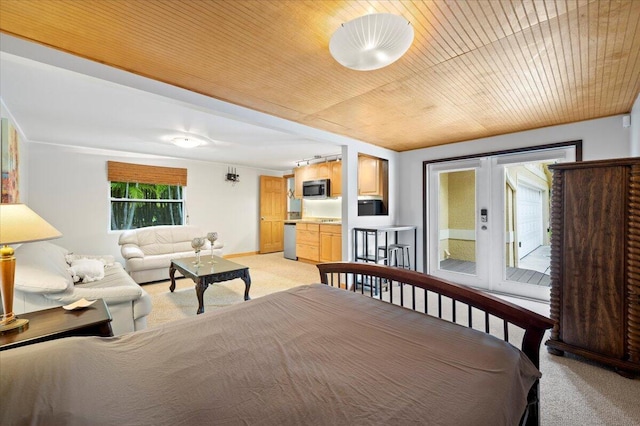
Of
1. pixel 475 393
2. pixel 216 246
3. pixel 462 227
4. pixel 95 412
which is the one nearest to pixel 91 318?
pixel 95 412

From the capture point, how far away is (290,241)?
265 inches

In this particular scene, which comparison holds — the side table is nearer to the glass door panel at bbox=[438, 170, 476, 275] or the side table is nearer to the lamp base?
the lamp base

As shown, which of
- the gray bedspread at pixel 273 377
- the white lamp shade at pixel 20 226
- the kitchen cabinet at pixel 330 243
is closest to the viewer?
the gray bedspread at pixel 273 377

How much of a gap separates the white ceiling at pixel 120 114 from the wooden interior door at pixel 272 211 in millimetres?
2007

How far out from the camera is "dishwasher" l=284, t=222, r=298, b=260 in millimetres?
6625

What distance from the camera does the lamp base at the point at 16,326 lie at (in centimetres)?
143

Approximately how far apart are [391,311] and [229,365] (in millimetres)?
876

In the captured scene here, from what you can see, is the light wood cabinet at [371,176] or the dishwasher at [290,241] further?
the dishwasher at [290,241]

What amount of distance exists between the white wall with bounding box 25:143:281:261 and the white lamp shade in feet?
13.9

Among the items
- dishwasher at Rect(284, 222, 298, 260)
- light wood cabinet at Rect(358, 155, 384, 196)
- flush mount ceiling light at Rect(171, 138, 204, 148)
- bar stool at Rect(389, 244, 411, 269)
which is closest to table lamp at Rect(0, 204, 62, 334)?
flush mount ceiling light at Rect(171, 138, 204, 148)

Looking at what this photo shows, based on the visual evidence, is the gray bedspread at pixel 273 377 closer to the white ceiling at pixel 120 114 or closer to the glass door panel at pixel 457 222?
the white ceiling at pixel 120 114

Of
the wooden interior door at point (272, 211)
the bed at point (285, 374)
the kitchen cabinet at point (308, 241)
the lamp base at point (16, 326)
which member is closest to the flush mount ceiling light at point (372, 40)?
the bed at point (285, 374)

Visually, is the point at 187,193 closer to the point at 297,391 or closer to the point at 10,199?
the point at 10,199

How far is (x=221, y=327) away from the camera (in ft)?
4.38
